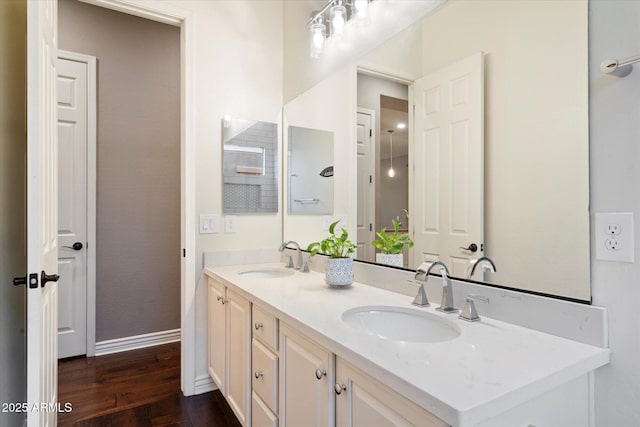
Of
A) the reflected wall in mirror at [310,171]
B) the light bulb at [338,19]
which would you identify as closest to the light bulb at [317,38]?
the light bulb at [338,19]

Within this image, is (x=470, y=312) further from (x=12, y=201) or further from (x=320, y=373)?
(x=12, y=201)

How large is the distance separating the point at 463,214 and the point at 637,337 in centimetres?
59

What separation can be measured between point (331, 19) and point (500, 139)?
1.39 m

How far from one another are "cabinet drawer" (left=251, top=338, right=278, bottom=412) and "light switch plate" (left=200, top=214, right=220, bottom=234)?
3.09 ft

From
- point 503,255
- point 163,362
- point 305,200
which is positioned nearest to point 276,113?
point 305,200

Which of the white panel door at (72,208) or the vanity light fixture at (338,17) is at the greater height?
the vanity light fixture at (338,17)

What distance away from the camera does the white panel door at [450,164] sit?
1.28 meters

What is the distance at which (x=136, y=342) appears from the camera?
Answer: 3.01m

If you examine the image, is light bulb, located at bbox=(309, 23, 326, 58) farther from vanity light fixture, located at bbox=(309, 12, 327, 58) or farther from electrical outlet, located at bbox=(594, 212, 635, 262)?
electrical outlet, located at bbox=(594, 212, 635, 262)

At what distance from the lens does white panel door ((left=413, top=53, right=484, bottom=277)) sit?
1.28 meters

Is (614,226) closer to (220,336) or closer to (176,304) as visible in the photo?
(220,336)

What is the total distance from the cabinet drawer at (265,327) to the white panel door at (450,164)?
25.2 inches

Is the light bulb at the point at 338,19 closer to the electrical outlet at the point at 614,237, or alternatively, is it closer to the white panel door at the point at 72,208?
the electrical outlet at the point at 614,237

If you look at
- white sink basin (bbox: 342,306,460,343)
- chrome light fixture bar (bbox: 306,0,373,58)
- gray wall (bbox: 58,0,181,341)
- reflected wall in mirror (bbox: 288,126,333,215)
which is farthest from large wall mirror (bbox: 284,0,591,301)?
gray wall (bbox: 58,0,181,341)
